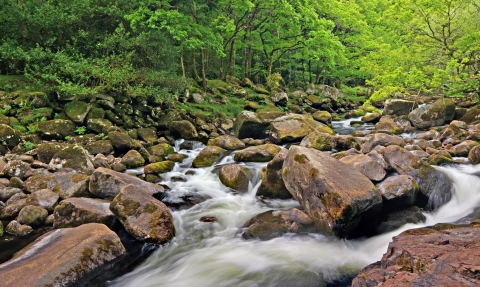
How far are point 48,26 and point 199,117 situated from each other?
7800 millimetres

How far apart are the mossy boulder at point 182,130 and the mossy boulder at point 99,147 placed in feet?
12.0

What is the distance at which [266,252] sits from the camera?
18.9 ft

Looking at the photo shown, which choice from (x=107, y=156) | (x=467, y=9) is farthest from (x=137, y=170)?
(x=467, y=9)

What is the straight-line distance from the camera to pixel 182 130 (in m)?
14.6

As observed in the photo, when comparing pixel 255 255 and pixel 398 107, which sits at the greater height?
pixel 398 107

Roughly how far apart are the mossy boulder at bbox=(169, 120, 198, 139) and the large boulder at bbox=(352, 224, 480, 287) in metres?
11.7

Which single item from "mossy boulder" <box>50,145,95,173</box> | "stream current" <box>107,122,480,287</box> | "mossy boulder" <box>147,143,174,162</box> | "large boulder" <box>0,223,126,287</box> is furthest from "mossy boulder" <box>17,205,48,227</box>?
"mossy boulder" <box>147,143,174,162</box>

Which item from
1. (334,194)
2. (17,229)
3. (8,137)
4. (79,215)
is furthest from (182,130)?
(334,194)

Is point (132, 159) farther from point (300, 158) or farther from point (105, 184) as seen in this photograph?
point (300, 158)

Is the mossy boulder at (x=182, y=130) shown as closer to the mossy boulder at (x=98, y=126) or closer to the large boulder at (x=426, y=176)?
the mossy boulder at (x=98, y=126)

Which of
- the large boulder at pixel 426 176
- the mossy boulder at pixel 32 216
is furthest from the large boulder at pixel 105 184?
the large boulder at pixel 426 176

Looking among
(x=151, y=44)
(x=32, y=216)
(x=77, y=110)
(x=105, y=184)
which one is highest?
(x=151, y=44)

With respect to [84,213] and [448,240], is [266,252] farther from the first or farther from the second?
[84,213]

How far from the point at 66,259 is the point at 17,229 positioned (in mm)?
2582
